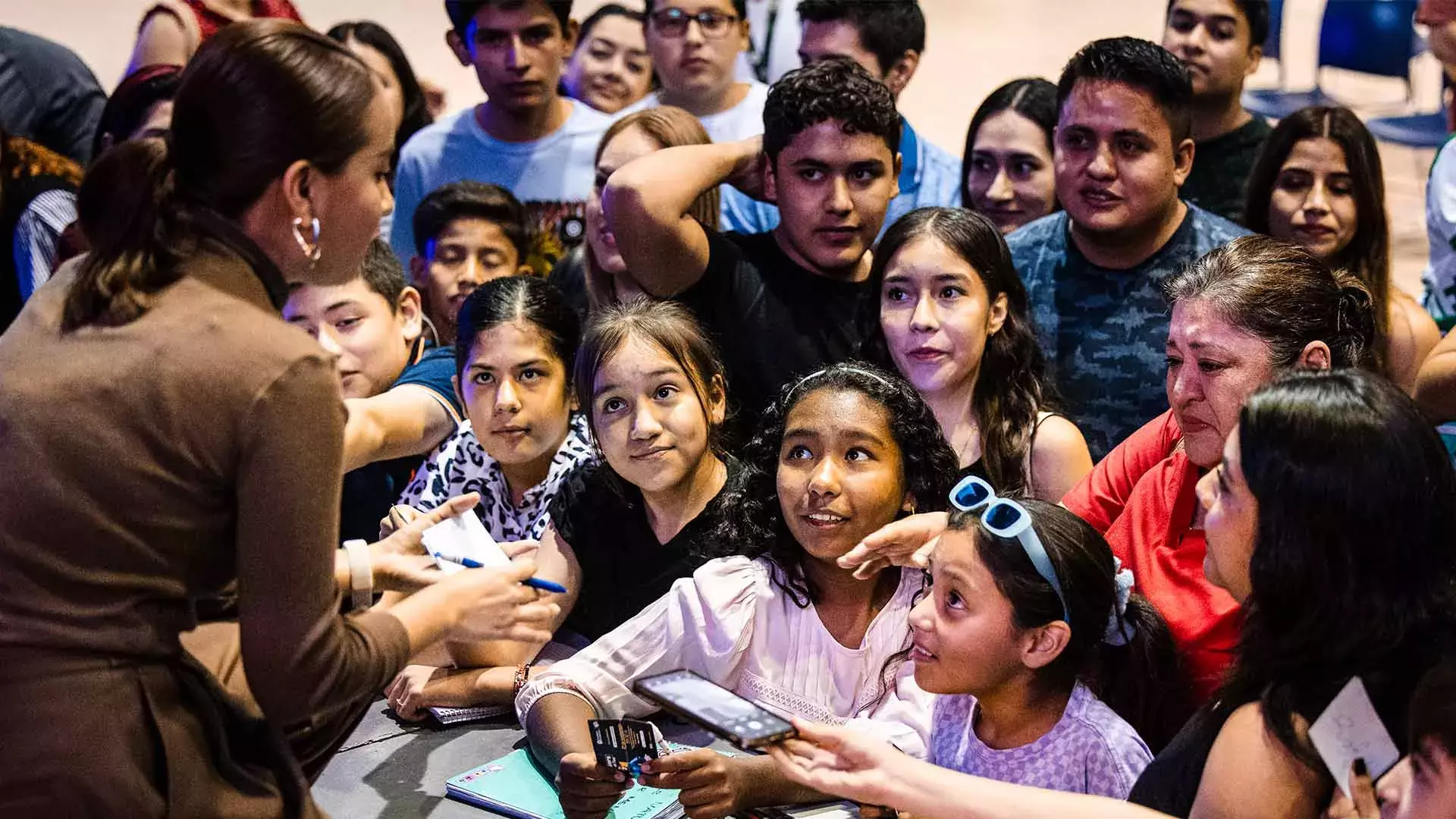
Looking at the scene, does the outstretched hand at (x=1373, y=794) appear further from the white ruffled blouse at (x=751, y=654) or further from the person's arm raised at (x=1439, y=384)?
the person's arm raised at (x=1439, y=384)

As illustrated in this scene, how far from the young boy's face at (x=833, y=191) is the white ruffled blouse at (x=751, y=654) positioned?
0.85 meters

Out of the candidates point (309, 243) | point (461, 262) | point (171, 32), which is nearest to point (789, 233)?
point (461, 262)

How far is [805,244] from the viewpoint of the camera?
3.22 m

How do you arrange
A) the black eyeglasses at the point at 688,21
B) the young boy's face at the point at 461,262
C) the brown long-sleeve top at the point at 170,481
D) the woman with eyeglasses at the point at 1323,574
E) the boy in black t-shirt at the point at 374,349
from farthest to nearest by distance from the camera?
1. the black eyeglasses at the point at 688,21
2. the young boy's face at the point at 461,262
3. the boy in black t-shirt at the point at 374,349
4. the woman with eyeglasses at the point at 1323,574
5. the brown long-sleeve top at the point at 170,481

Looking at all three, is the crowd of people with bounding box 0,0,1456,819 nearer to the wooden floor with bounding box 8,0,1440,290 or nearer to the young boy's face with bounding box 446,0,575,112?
the young boy's face with bounding box 446,0,575,112

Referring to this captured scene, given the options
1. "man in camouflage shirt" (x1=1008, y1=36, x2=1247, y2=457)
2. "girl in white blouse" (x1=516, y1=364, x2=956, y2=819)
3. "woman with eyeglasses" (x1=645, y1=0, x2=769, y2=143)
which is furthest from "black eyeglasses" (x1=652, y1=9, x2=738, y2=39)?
"girl in white blouse" (x1=516, y1=364, x2=956, y2=819)

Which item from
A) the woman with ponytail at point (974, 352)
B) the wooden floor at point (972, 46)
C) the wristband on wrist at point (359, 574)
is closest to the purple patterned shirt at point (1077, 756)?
the woman with ponytail at point (974, 352)

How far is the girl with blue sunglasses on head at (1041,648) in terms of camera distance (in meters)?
2.20

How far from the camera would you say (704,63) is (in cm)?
461

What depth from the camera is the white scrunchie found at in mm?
2268

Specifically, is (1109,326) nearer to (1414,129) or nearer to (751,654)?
(751,654)

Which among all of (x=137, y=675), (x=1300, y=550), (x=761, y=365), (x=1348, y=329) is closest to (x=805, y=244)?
(x=761, y=365)

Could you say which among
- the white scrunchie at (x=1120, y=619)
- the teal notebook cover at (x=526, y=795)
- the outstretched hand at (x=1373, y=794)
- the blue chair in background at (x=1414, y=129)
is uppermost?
the outstretched hand at (x=1373, y=794)

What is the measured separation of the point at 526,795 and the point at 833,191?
139cm
